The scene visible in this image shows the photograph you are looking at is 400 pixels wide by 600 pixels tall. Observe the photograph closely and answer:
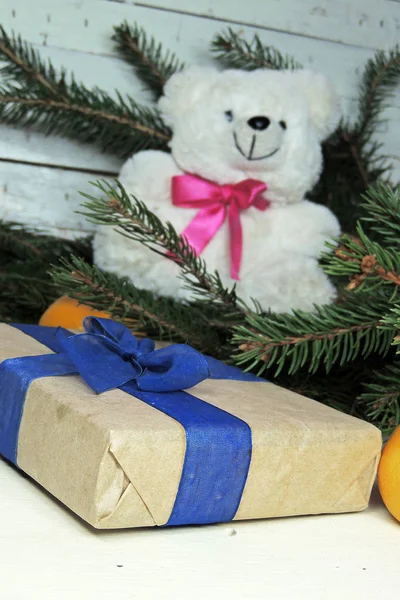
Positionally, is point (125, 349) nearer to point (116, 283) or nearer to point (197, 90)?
point (116, 283)

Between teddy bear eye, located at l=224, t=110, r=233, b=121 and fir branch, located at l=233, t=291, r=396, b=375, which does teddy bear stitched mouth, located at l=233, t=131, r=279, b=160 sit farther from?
fir branch, located at l=233, t=291, r=396, b=375

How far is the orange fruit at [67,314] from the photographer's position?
82cm

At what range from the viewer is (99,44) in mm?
1066

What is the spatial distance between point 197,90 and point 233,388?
50 centimetres

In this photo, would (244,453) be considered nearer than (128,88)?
Yes

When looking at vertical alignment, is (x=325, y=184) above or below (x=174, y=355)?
above

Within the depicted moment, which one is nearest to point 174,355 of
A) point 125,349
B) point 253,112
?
point 125,349

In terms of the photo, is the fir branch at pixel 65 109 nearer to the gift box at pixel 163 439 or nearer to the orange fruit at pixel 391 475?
the gift box at pixel 163 439

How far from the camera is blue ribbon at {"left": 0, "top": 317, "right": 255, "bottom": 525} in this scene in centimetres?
48

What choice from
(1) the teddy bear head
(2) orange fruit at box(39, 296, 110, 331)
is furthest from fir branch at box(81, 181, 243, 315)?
(1) the teddy bear head

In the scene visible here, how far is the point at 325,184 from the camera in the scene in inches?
43.2

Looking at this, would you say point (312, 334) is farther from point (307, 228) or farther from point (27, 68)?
point (27, 68)

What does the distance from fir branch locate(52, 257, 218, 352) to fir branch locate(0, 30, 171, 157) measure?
1.13 feet

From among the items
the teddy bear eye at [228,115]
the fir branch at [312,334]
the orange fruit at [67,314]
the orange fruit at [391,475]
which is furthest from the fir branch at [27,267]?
the orange fruit at [391,475]
